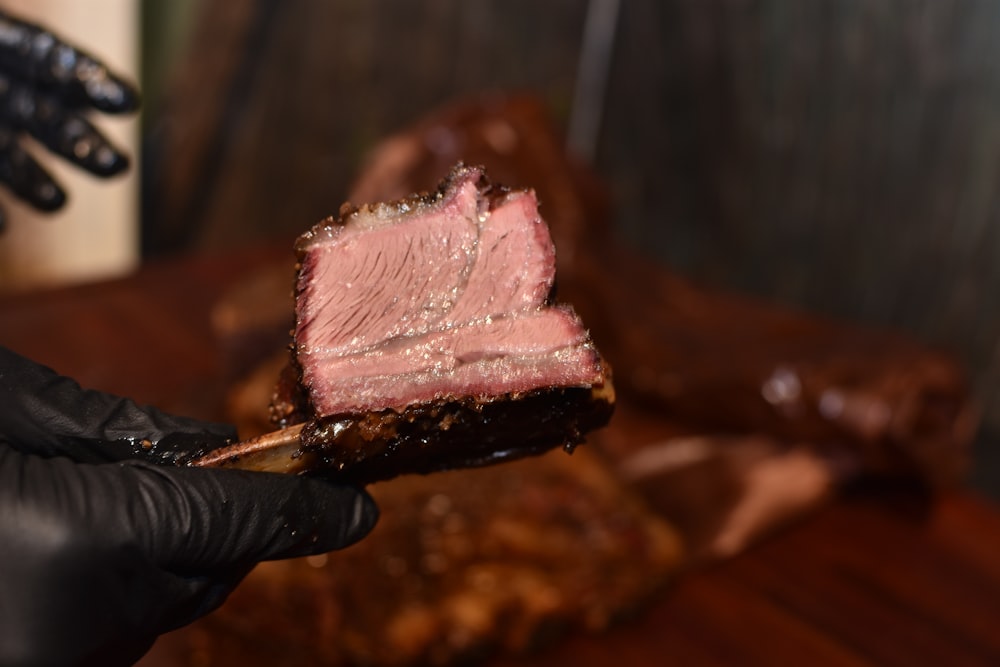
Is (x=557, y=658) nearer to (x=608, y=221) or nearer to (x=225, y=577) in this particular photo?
(x=225, y=577)

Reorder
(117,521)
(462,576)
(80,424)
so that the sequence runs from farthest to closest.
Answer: (462,576), (80,424), (117,521)

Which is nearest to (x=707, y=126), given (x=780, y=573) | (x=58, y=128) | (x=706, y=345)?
(x=706, y=345)

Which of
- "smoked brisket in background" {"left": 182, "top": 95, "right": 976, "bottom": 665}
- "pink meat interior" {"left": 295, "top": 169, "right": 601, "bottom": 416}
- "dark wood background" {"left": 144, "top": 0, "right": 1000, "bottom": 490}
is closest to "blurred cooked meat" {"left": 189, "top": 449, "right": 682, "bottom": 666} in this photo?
"smoked brisket in background" {"left": 182, "top": 95, "right": 976, "bottom": 665}

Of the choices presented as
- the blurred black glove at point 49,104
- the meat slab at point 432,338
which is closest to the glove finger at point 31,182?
the blurred black glove at point 49,104

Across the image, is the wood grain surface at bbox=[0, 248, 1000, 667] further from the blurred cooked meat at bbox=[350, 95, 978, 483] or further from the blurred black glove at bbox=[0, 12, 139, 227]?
the blurred black glove at bbox=[0, 12, 139, 227]

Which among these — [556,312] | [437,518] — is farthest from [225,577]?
[437,518]

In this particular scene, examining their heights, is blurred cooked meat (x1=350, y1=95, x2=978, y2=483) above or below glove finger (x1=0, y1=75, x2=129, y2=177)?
below

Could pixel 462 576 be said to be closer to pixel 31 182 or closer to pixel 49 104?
pixel 31 182
